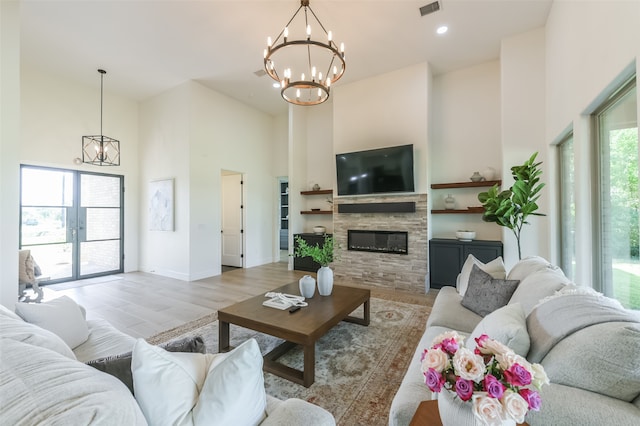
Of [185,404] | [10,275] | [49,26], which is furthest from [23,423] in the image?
[49,26]

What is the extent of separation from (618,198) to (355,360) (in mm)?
2549

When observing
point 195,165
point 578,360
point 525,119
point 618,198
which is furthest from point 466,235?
point 195,165

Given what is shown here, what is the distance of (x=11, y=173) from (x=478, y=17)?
18.7 ft

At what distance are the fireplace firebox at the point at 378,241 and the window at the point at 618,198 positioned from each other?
2.59 m

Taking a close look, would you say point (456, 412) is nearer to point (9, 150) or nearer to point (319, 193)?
point (9, 150)

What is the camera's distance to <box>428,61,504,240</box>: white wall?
4.70 meters

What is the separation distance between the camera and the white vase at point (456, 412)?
832 mm

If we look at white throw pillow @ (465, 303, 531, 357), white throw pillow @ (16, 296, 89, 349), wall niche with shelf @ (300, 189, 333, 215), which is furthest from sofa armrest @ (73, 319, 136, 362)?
wall niche with shelf @ (300, 189, 333, 215)

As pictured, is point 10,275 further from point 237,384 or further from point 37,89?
point 37,89

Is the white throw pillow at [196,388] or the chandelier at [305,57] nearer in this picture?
the white throw pillow at [196,388]

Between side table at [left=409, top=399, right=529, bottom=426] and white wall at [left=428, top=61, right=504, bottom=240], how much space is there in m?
4.35

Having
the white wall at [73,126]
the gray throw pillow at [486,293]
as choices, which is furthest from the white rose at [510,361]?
the white wall at [73,126]

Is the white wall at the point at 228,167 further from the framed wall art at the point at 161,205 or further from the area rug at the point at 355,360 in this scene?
the area rug at the point at 355,360

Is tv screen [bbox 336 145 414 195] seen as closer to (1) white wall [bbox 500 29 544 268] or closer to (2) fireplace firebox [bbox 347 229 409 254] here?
(2) fireplace firebox [bbox 347 229 409 254]
